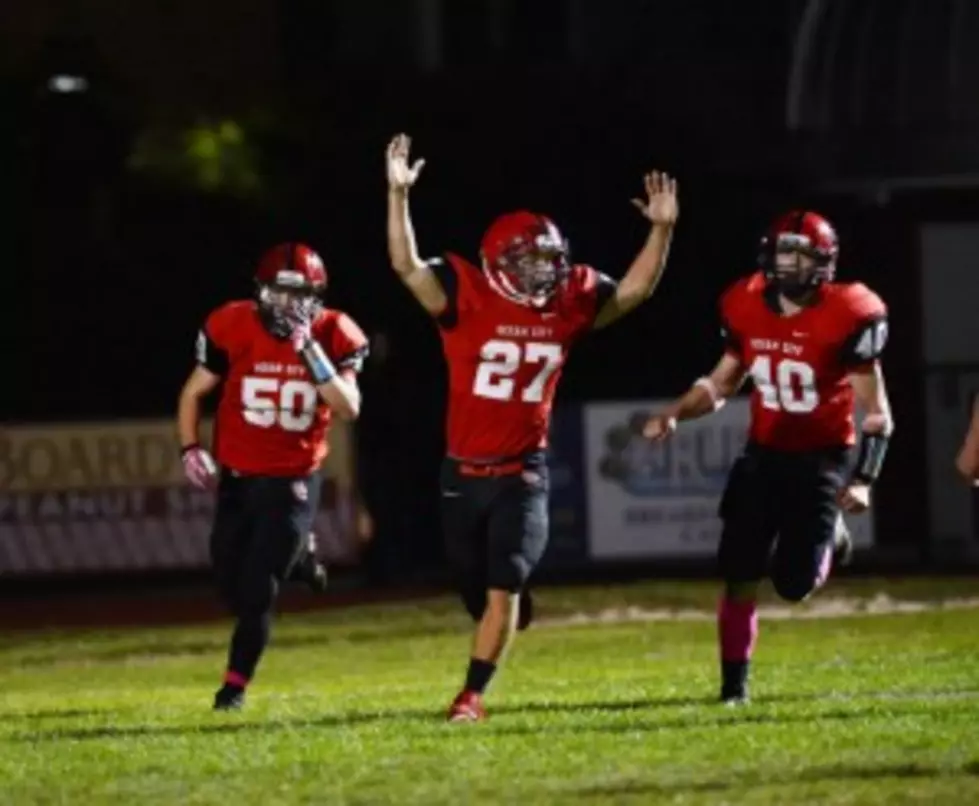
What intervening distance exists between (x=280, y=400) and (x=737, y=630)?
213cm

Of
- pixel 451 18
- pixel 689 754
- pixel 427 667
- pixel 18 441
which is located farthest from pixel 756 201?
pixel 689 754

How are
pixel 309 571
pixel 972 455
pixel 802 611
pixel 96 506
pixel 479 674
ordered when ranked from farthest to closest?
pixel 96 506 < pixel 802 611 < pixel 309 571 < pixel 479 674 < pixel 972 455

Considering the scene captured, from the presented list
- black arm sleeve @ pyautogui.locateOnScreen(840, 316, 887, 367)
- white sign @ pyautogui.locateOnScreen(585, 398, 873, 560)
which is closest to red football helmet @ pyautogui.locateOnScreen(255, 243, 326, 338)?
black arm sleeve @ pyautogui.locateOnScreen(840, 316, 887, 367)

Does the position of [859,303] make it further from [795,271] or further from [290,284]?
[290,284]

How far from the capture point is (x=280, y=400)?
1521cm

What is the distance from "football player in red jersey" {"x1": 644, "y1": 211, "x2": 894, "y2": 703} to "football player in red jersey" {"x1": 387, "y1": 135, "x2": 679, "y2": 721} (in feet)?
1.57

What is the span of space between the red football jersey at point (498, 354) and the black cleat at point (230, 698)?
1539mm

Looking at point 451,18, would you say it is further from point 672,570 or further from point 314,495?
point 314,495

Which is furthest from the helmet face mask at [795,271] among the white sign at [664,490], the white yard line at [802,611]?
the white sign at [664,490]

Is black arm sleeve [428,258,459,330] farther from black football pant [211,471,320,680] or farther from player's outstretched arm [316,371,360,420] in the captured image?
black football pant [211,471,320,680]

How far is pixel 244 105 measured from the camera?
33.4m

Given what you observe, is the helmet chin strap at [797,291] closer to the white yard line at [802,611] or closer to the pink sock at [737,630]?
the pink sock at [737,630]

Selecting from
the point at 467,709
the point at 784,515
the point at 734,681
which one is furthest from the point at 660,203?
the point at 467,709

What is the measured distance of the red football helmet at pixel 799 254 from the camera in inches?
562
